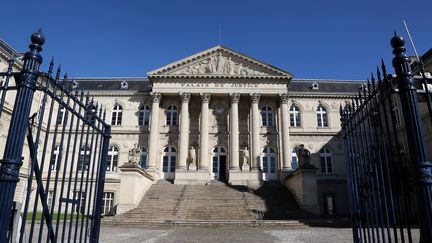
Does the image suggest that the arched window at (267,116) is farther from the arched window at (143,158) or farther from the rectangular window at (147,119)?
the arched window at (143,158)

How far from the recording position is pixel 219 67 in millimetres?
33031

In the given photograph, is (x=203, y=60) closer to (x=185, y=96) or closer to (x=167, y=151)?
(x=185, y=96)

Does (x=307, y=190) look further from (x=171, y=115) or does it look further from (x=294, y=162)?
(x=171, y=115)

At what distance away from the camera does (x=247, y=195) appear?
24.5 metres

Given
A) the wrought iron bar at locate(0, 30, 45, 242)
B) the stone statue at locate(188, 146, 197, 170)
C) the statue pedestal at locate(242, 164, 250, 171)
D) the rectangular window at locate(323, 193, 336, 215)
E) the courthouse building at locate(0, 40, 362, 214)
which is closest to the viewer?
the wrought iron bar at locate(0, 30, 45, 242)

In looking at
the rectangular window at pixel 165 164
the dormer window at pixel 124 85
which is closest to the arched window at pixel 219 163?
the rectangular window at pixel 165 164

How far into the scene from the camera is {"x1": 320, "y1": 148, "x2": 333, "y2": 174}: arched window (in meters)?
32.2

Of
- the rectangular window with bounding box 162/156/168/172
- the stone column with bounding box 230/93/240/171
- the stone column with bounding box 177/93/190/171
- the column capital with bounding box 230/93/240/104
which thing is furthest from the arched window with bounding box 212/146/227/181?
the column capital with bounding box 230/93/240/104

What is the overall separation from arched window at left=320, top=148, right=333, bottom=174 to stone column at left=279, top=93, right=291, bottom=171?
4193 millimetres

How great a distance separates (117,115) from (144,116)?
2.90 m

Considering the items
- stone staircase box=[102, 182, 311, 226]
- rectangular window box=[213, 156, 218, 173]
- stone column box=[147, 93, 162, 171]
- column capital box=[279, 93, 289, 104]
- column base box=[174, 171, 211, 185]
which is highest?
column capital box=[279, 93, 289, 104]

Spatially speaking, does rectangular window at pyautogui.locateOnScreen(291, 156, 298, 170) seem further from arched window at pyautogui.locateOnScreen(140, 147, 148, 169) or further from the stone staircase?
arched window at pyautogui.locateOnScreen(140, 147, 148, 169)

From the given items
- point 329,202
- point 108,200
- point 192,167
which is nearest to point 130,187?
point 192,167

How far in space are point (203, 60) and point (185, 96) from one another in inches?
168
